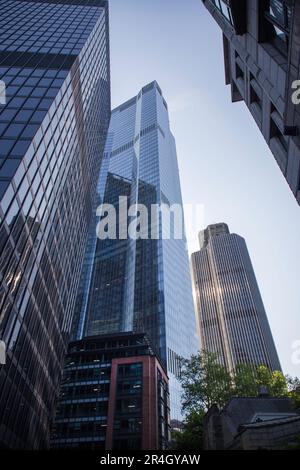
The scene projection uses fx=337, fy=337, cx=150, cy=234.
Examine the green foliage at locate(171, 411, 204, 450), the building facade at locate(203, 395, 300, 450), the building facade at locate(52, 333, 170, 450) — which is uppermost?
the building facade at locate(203, 395, 300, 450)

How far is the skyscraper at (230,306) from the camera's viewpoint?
129 meters

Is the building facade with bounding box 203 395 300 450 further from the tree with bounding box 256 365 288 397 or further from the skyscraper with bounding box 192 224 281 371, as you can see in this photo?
the skyscraper with bounding box 192 224 281 371

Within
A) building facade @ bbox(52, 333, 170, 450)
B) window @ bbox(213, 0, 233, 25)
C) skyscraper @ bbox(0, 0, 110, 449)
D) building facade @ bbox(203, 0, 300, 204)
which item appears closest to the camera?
building facade @ bbox(203, 0, 300, 204)

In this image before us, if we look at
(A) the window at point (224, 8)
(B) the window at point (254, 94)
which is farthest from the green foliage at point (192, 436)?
(A) the window at point (224, 8)

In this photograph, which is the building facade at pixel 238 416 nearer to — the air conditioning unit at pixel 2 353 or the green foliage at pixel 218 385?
the green foliage at pixel 218 385

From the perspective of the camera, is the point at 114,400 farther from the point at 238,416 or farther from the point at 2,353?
the point at 238,416

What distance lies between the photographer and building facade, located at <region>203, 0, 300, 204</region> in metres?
13.0

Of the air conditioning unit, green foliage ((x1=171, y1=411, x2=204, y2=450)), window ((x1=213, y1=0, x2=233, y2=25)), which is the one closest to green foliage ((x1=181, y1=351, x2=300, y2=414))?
green foliage ((x1=171, y1=411, x2=204, y2=450))

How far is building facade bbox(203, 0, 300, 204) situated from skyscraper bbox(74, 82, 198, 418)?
274 ft

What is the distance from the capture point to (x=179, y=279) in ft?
455

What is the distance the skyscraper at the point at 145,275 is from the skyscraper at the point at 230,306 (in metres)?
14.3
